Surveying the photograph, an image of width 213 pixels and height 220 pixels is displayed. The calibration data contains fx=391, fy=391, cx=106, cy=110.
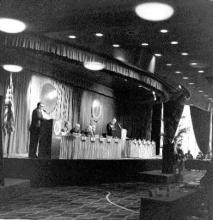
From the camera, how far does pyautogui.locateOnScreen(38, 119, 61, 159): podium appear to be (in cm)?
960

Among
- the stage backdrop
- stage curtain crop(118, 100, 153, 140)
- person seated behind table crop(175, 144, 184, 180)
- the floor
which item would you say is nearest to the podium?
the floor

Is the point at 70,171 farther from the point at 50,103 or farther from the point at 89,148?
the point at 50,103

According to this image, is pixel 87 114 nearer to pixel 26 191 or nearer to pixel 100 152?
pixel 100 152

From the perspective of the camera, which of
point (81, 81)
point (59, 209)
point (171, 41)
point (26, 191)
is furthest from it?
point (81, 81)

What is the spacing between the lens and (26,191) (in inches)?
321

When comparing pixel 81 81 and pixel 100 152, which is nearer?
pixel 100 152

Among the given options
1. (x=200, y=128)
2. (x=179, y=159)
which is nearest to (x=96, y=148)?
(x=179, y=159)

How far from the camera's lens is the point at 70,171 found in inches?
392

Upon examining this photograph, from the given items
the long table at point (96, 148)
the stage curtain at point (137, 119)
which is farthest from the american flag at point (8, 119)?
the stage curtain at point (137, 119)

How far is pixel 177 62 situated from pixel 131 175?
12.6 ft

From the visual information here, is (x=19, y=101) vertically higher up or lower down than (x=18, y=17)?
lower down

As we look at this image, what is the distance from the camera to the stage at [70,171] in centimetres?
921

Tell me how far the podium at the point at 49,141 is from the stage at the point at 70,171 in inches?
11.8

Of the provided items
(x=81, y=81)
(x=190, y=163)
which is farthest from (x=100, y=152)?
(x=190, y=163)
